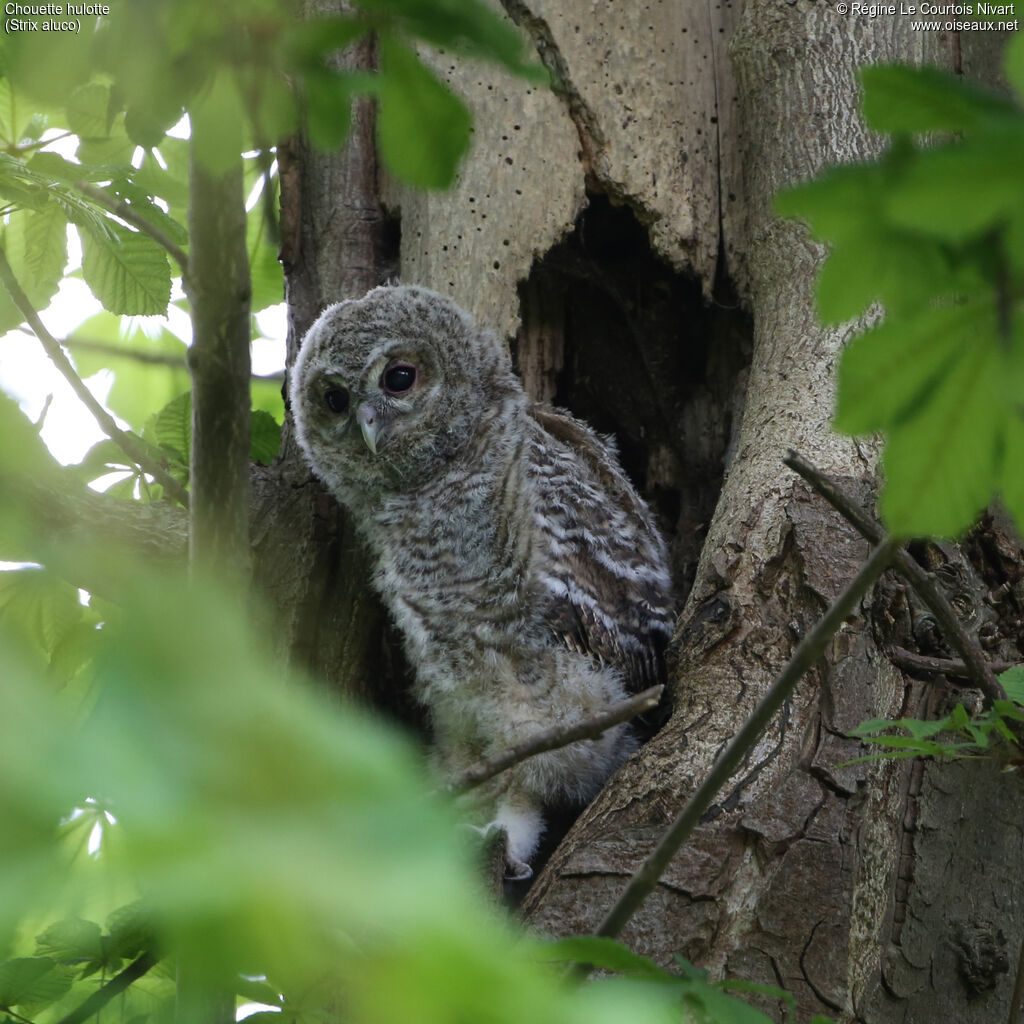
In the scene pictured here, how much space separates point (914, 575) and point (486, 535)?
63.0 inches

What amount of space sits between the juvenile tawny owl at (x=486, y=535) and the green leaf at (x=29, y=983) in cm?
104

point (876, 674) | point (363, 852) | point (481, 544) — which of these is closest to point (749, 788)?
point (876, 674)

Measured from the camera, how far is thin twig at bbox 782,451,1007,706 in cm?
122

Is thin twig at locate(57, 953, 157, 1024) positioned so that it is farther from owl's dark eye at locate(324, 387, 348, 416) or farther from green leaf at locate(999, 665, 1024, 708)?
owl's dark eye at locate(324, 387, 348, 416)

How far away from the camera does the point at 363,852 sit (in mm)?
485

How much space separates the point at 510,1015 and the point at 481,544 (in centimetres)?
229

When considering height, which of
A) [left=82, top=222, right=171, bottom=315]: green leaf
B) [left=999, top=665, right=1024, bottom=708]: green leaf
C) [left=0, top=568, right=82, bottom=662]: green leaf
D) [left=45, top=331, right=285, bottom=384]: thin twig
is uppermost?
[left=82, top=222, right=171, bottom=315]: green leaf

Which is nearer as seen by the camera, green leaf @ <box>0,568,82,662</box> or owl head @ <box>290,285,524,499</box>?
green leaf @ <box>0,568,82,662</box>

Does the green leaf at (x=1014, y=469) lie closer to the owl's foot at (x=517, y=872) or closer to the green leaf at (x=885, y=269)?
the green leaf at (x=885, y=269)

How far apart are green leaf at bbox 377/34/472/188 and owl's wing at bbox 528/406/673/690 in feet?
6.22

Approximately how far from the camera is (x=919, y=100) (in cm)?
65

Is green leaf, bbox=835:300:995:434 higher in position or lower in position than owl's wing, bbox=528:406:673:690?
higher

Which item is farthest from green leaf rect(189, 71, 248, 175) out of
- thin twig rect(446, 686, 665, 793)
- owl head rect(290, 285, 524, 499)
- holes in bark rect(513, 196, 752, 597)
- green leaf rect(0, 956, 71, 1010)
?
holes in bark rect(513, 196, 752, 597)

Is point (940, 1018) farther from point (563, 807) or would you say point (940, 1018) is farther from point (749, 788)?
point (563, 807)
